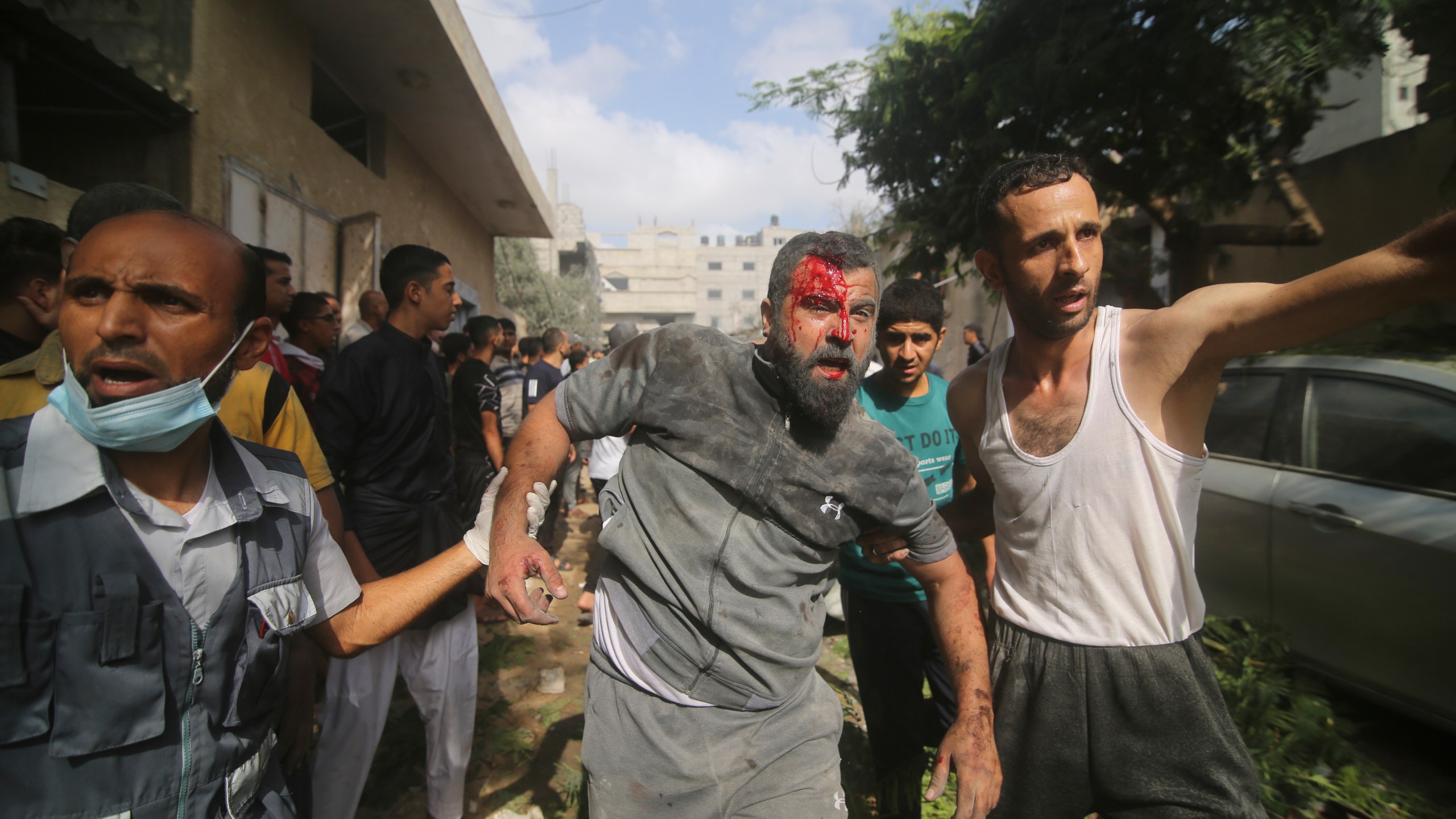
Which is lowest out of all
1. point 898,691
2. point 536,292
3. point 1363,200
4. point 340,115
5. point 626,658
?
point 898,691

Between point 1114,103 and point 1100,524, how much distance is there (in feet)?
16.4

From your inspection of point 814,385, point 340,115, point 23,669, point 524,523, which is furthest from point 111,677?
point 340,115

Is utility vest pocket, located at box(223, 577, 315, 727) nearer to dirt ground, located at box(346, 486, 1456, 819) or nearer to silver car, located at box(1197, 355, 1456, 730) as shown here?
dirt ground, located at box(346, 486, 1456, 819)

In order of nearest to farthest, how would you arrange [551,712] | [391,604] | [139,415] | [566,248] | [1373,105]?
[139,415], [391,604], [551,712], [1373,105], [566,248]

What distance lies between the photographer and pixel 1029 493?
1.87 metres

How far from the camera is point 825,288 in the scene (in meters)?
1.82

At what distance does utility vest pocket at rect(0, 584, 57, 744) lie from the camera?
3.39ft

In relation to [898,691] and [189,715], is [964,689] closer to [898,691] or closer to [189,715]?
[898,691]

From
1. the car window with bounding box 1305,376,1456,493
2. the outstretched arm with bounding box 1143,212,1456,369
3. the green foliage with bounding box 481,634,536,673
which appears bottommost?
the green foliage with bounding box 481,634,536,673

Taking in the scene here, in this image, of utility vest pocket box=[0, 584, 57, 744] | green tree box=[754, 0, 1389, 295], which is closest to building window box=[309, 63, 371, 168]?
green tree box=[754, 0, 1389, 295]

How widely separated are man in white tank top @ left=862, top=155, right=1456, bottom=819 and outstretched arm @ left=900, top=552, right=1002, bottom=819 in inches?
4.9

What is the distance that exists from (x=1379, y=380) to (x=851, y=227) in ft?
77.6

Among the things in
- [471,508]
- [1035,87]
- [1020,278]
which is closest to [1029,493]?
[1020,278]

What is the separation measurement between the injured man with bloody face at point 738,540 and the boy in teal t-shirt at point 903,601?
0.77m
